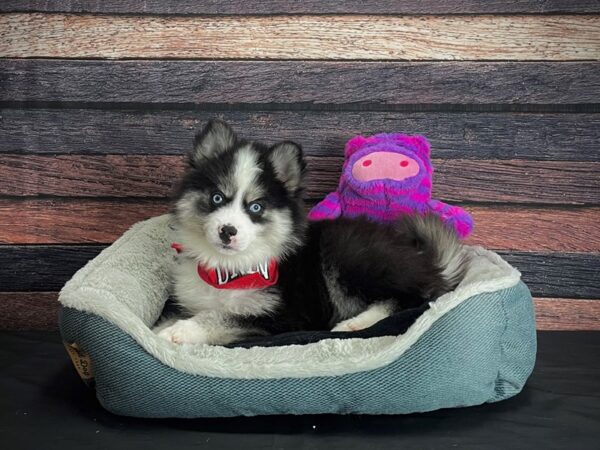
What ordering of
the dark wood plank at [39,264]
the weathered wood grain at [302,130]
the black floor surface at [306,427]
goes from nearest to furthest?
the black floor surface at [306,427]
the weathered wood grain at [302,130]
the dark wood plank at [39,264]

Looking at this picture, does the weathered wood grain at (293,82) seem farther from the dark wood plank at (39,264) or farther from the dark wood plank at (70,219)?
the dark wood plank at (39,264)

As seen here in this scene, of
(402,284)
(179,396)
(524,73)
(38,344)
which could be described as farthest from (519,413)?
(38,344)

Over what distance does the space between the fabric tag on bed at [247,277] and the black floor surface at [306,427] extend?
53 centimetres

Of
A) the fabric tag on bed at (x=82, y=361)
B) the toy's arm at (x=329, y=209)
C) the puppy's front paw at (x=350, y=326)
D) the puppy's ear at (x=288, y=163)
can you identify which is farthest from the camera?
the toy's arm at (x=329, y=209)

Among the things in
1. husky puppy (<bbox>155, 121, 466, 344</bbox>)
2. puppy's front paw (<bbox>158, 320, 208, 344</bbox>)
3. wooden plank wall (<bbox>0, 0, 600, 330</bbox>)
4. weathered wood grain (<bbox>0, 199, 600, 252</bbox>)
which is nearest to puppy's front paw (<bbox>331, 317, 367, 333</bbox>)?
husky puppy (<bbox>155, 121, 466, 344</bbox>)

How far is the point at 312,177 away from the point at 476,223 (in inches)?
31.4

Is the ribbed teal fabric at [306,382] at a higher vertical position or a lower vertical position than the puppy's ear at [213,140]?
lower

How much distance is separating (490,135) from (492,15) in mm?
527

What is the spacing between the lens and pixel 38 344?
9.20 ft

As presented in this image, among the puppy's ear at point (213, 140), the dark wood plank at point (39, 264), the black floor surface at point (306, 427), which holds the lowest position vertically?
the dark wood plank at point (39, 264)

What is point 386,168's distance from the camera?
8.77 feet

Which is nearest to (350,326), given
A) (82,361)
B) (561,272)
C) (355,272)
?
(355,272)

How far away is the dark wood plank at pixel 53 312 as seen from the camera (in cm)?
307

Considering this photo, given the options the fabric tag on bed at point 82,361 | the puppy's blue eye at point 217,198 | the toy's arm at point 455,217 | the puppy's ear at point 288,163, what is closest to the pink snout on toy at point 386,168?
the toy's arm at point 455,217
